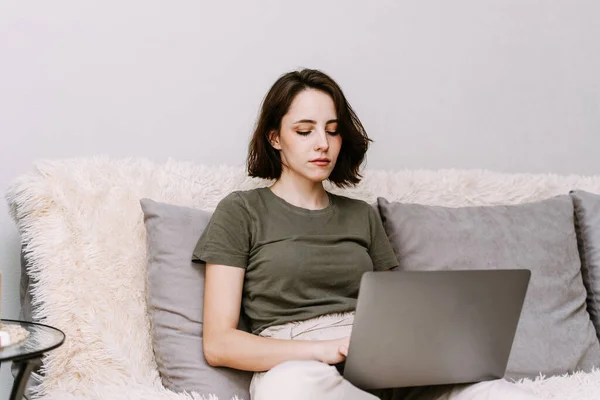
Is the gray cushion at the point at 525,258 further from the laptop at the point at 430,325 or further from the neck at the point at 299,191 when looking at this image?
the laptop at the point at 430,325

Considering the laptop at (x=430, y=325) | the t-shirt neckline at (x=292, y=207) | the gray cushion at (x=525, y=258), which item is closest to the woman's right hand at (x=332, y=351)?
the laptop at (x=430, y=325)

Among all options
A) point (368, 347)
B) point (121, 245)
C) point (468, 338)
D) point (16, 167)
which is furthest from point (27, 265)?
point (468, 338)

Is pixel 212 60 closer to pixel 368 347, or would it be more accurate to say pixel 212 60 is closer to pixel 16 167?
pixel 16 167

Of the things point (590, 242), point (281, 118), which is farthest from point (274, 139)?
point (590, 242)

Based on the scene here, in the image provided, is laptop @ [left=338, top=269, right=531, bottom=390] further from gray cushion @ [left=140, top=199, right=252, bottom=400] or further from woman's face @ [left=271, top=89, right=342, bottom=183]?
woman's face @ [left=271, top=89, right=342, bottom=183]

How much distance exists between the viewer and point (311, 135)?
158 centimetres

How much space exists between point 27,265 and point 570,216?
127 cm

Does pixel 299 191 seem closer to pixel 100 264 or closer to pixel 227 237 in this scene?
pixel 227 237

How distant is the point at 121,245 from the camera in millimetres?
1527

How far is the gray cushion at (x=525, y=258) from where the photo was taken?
1704 millimetres

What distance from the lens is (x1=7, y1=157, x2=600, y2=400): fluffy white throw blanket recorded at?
4.58 feet

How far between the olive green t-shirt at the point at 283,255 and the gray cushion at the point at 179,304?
5cm

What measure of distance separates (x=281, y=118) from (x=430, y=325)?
Answer: 0.63 meters

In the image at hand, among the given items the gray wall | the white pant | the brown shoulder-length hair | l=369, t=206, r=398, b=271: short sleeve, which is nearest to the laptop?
the white pant
